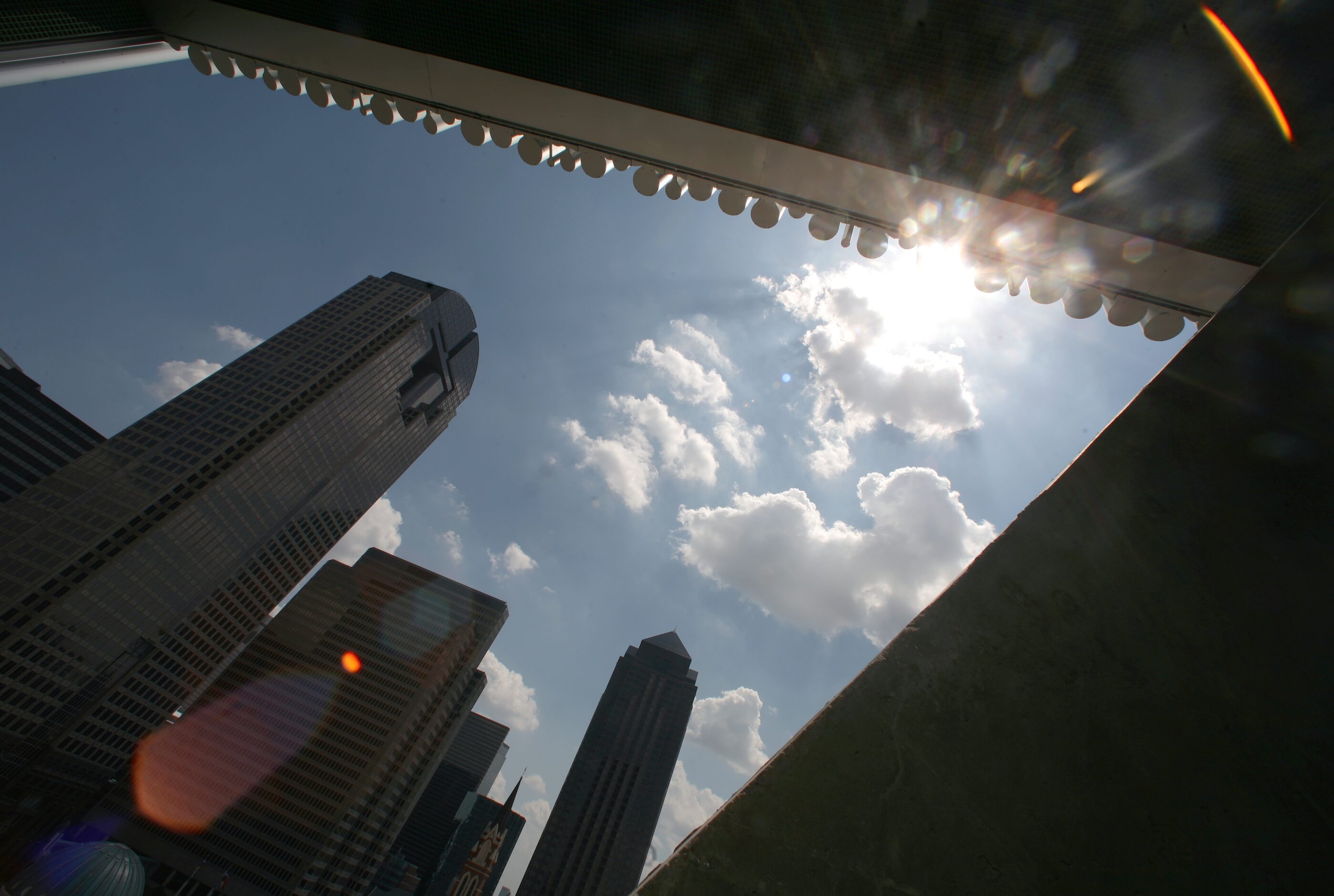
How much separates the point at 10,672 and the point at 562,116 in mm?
95393

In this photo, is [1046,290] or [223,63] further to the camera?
[223,63]

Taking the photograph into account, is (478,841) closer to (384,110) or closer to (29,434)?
(29,434)

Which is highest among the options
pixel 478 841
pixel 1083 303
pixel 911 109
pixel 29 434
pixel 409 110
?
pixel 29 434

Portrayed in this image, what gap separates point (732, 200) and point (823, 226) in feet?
2.46

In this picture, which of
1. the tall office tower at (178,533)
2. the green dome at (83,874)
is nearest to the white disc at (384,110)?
the green dome at (83,874)

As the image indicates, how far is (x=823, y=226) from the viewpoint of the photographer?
13.9 ft

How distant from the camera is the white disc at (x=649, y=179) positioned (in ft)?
14.0

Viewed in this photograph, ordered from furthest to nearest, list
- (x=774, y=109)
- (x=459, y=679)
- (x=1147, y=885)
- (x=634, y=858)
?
(x=459, y=679)
(x=634, y=858)
(x=774, y=109)
(x=1147, y=885)

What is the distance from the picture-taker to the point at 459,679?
104 metres

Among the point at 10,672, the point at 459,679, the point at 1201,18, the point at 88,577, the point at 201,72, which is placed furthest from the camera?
the point at 459,679

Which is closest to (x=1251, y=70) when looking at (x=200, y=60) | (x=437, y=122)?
(x=437, y=122)

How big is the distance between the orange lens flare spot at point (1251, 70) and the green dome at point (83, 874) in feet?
222

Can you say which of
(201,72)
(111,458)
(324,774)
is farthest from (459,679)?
(201,72)

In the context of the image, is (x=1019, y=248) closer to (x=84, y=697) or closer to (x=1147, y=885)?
(x=1147, y=885)
